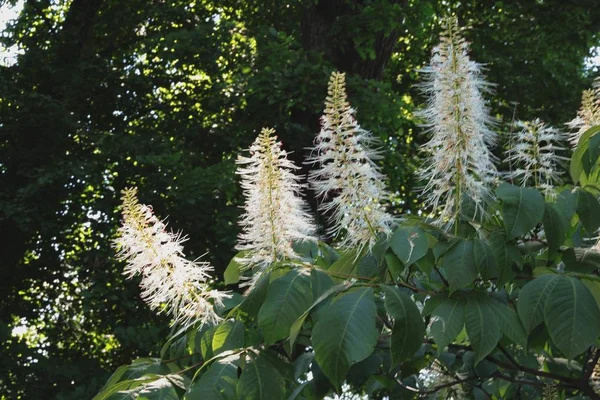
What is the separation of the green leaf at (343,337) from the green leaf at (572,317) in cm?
50

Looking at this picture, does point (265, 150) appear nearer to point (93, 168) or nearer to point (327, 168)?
point (327, 168)

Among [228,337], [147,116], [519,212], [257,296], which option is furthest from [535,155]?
[147,116]

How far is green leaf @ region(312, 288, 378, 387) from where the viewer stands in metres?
2.46

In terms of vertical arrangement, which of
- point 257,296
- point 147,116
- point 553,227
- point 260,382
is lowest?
point 260,382

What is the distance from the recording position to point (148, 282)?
9.95ft

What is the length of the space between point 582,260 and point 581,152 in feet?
1.27

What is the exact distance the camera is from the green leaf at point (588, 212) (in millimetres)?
3016

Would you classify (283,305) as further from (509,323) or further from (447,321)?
(509,323)

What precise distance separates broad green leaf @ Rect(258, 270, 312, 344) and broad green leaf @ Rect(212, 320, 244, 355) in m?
0.22

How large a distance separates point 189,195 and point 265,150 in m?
6.24

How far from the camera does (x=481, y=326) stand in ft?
8.50

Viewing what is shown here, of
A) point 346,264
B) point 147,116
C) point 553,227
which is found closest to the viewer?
point 553,227

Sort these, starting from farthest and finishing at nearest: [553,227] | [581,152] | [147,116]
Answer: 1. [147,116]
2. [581,152]
3. [553,227]

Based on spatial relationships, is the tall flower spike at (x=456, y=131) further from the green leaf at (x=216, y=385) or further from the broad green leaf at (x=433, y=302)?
the green leaf at (x=216, y=385)
